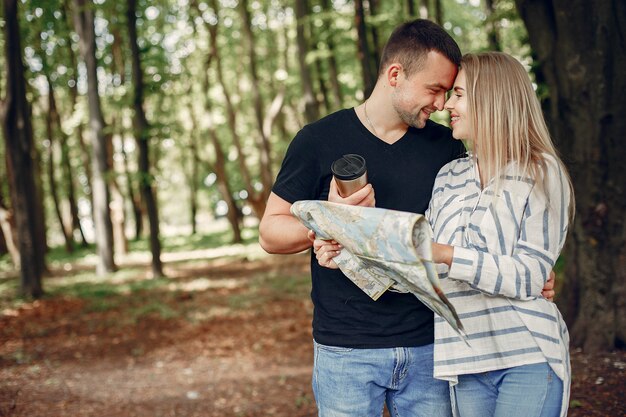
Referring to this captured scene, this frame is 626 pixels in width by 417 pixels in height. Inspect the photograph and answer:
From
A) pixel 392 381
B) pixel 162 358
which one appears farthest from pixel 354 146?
pixel 162 358

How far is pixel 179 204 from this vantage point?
59594mm

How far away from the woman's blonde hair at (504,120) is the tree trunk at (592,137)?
323cm

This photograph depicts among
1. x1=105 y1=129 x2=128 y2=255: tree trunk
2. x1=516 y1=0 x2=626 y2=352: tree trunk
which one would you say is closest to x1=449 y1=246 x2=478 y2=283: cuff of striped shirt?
x1=516 y1=0 x2=626 y2=352: tree trunk

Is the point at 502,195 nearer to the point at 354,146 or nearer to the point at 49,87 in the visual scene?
the point at 354,146

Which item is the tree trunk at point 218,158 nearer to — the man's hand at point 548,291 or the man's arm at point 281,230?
the man's arm at point 281,230

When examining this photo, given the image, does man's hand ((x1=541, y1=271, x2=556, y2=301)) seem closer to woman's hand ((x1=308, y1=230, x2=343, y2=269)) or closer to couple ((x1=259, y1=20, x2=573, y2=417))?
couple ((x1=259, y1=20, x2=573, y2=417))

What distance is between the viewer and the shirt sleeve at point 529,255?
2168 mm

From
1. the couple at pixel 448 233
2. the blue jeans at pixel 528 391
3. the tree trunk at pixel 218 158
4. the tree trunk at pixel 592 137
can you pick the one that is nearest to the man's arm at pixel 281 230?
the couple at pixel 448 233

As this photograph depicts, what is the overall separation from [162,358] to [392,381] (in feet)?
21.7

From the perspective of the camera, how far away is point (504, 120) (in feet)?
7.67

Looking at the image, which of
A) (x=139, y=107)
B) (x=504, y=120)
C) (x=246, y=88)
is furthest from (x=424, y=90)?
(x=246, y=88)

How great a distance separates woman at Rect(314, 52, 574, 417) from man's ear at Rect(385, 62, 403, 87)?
0.35 metres

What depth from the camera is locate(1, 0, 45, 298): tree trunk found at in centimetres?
1206

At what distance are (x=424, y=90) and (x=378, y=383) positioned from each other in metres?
1.27
